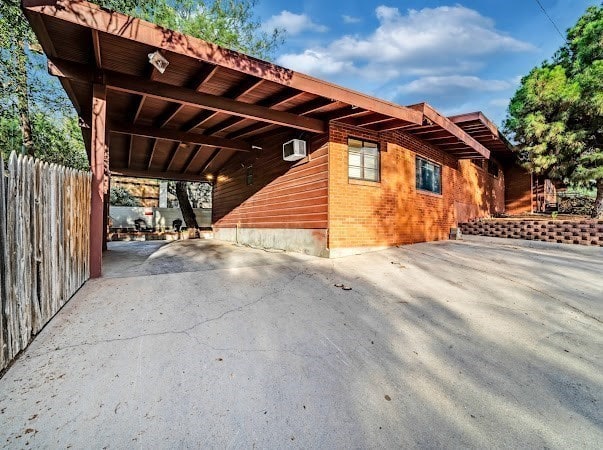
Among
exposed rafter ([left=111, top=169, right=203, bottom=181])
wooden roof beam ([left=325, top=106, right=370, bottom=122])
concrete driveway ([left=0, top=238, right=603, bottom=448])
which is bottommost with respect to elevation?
concrete driveway ([left=0, top=238, right=603, bottom=448])

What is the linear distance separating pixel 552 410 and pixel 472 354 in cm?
65

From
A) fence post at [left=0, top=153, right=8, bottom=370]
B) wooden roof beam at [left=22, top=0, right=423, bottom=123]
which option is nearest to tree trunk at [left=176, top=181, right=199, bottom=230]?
wooden roof beam at [left=22, top=0, right=423, bottom=123]

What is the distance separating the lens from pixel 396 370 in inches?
91.4

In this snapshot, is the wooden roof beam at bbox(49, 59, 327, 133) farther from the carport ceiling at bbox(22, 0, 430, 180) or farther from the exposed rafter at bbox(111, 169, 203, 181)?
the exposed rafter at bbox(111, 169, 203, 181)

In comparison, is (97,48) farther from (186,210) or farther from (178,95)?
(186,210)

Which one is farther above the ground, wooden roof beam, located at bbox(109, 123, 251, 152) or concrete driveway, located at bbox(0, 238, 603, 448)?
wooden roof beam, located at bbox(109, 123, 251, 152)

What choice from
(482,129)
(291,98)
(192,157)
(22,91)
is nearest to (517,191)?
(482,129)

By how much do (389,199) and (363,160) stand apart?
1.20 meters

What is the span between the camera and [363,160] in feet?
21.7

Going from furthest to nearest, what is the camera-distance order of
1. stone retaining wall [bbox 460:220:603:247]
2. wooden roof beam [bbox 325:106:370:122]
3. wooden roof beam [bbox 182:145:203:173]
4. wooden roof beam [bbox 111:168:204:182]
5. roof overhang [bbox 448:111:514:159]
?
wooden roof beam [bbox 111:168:204:182]
wooden roof beam [bbox 182:145:203:173]
roof overhang [bbox 448:111:514:159]
stone retaining wall [bbox 460:220:603:247]
wooden roof beam [bbox 325:106:370:122]

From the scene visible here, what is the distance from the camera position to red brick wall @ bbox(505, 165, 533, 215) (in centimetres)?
1503

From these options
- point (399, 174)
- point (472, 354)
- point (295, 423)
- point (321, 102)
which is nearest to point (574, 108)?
point (399, 174)

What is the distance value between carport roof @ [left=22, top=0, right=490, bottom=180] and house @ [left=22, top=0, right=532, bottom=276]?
2cm

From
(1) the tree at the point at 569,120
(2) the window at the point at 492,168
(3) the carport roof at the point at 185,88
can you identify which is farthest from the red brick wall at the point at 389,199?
(2) the window at the point at 492,168
